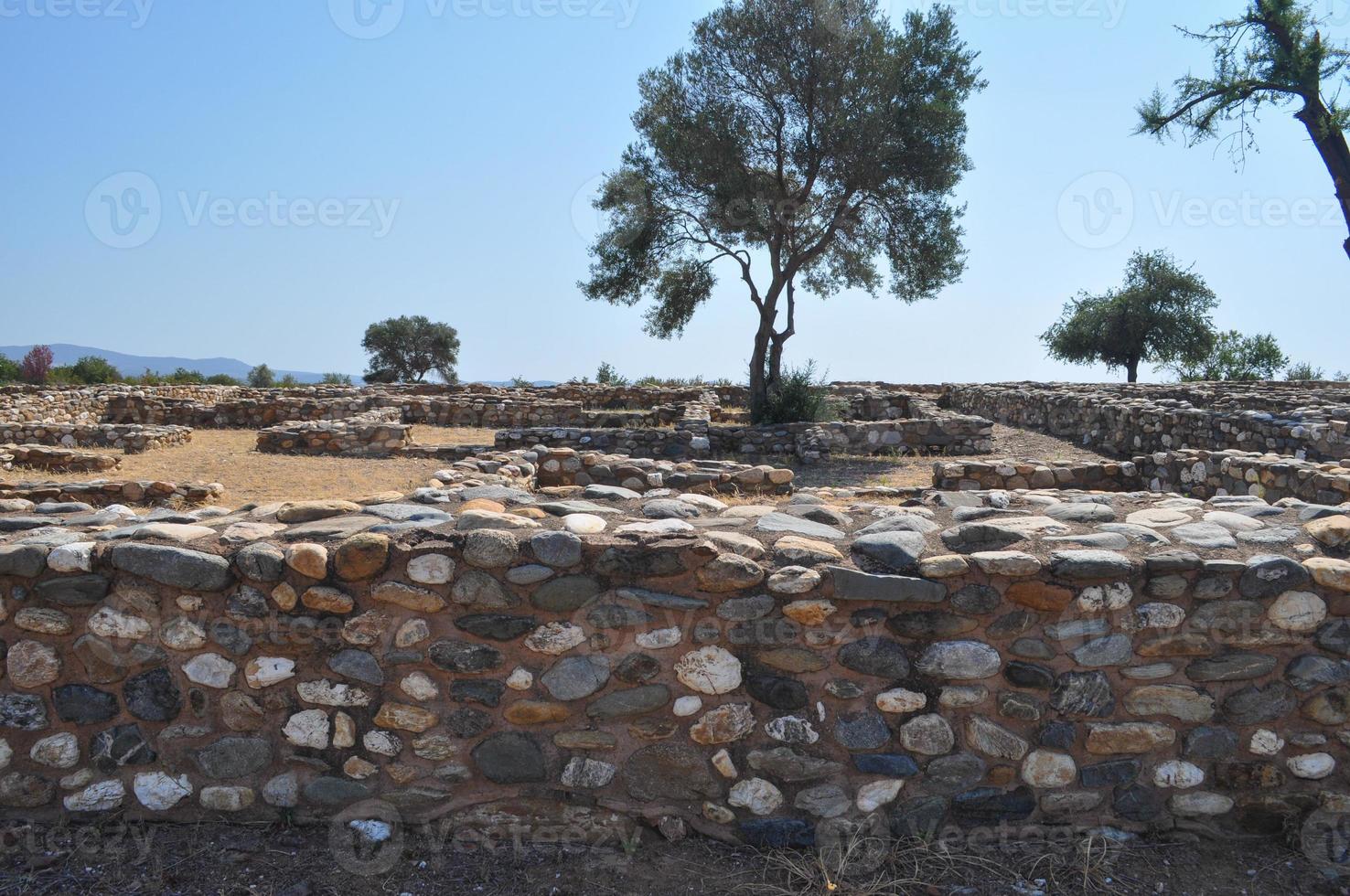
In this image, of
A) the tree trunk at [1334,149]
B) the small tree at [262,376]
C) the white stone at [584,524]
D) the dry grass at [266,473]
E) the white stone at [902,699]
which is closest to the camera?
the white stone at [902,699]

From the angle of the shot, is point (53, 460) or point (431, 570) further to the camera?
point (53, 460)

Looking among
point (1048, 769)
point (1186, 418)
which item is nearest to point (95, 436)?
point (1048, 769)

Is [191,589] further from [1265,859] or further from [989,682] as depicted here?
[1265,859]

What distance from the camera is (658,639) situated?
8.75 ft

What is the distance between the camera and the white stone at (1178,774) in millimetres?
2719

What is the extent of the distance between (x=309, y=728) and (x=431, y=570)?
2.22ft

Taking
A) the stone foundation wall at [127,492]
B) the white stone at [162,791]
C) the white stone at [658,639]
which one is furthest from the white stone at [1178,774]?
the stone foundation wall at [127,492]

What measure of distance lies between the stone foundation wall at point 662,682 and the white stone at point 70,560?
0.01 m

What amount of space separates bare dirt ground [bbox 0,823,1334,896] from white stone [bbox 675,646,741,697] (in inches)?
20.3

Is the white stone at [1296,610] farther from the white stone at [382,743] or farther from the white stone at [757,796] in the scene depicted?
the white stone at [382,743]

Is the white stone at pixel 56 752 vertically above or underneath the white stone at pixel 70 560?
underneath

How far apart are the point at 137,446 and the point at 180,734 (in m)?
11.9

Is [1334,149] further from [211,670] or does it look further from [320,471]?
[211,670]

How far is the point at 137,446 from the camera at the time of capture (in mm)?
12500
